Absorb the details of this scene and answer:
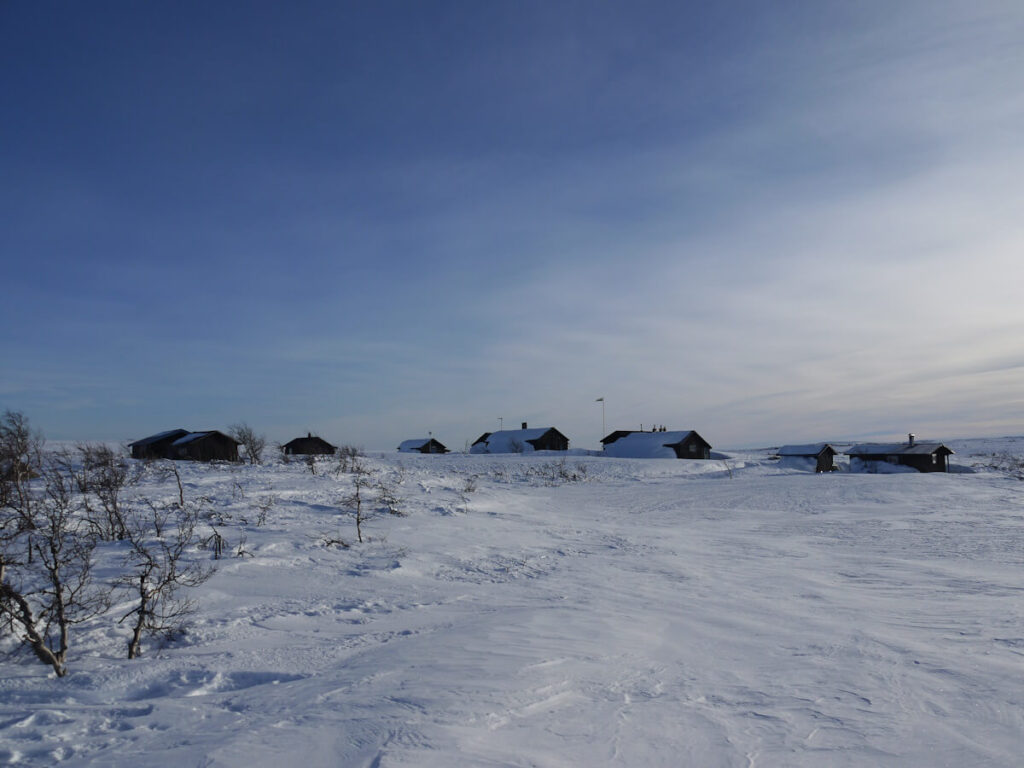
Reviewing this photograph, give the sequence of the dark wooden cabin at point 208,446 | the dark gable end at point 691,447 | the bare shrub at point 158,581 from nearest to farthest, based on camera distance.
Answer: the bare shrub at point 158,581 < the dark wooden cabin at point 208,446 < the dark gable end at point 691,447

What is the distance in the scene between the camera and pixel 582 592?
920 cm

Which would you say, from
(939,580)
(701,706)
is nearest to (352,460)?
(939,580)

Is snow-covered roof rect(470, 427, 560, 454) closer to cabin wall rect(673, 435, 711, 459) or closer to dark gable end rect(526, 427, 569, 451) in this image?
dark gable end rect(526, 427, 569, 451)

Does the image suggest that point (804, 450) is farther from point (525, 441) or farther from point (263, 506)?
point (263, 506)

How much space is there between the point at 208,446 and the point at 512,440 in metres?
33.2

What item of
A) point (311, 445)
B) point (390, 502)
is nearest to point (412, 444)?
point (311, 445)

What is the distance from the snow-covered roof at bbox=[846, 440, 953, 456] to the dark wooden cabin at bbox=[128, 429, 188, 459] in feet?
167

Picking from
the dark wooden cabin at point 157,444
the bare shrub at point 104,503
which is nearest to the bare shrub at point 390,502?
the bare shrub at point 104,503

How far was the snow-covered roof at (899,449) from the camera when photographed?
48.3m

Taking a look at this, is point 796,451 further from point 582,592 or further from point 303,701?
point 303,701

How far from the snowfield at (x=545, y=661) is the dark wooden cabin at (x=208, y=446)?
27923mm

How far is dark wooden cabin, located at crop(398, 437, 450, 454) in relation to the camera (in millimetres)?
76750

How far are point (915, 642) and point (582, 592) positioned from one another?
13.5 feet

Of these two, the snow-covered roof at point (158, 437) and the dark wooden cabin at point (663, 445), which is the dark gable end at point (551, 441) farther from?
the snow-covered roof at point (158, 437)
